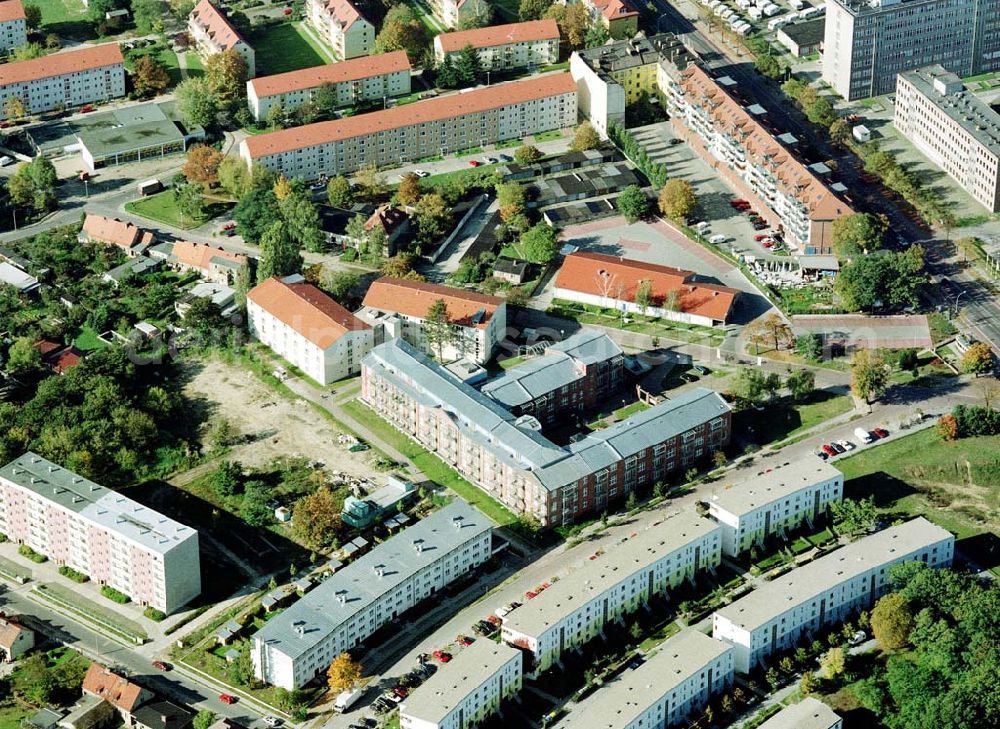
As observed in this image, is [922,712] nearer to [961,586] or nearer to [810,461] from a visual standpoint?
[961,586]

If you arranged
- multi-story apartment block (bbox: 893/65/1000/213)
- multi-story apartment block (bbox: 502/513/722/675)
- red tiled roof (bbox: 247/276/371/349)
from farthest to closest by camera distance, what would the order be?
multi-story apartment block (bbox: 893/65/1000/213), red tiled roof (bbox: 247/276/371/349), multi-story apartment block (bbox: 502/513/722/675)

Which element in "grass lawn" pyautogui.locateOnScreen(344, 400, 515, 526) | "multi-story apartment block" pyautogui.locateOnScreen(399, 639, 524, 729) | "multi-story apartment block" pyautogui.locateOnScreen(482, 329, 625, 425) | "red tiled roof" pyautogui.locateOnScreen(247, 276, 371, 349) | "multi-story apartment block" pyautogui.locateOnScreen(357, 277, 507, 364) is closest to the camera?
"multi-story apartment block" pyautogui.locateOnScreen(399, 639, 524, 729)

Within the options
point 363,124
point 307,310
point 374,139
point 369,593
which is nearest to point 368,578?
point 369,593

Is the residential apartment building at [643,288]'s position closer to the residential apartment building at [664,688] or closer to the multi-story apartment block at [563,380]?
the multi-story apartment block at [563,380]

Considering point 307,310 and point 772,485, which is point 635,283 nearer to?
point 307,310

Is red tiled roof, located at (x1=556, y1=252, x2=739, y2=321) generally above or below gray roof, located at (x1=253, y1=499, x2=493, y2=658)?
above

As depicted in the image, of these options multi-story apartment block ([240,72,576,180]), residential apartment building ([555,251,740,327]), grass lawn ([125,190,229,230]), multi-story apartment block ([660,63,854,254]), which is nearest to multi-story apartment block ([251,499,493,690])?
residential apartment building ([555,251,740,327])

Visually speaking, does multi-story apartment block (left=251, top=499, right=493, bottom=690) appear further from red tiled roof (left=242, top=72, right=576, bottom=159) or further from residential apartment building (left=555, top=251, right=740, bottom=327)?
red tiled roof (left=242, top=72, right=576, bottom=159)
